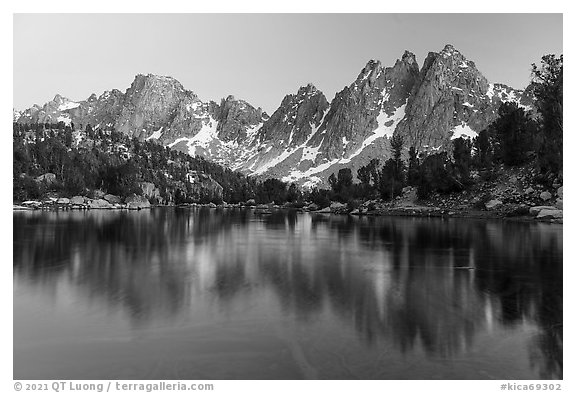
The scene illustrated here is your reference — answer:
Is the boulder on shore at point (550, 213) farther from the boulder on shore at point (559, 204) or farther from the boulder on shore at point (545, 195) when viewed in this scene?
the boulder on shore at point (545, 195)

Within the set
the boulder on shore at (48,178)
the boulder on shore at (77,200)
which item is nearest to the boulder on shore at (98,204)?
the boulder on shore at (77,200)

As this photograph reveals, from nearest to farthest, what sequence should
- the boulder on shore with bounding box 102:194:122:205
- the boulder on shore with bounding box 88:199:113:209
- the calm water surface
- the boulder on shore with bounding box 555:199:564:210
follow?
1. the calm water surface
2. the boulder on shore with bounding box 555:199:564:210
3. the boulder on shore with bounding box 88:199:113:209
4. the boulder on shore with bounding box 102:194:122:205

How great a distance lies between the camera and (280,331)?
970 centimetres

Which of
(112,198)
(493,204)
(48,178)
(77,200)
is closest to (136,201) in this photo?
(112,198)

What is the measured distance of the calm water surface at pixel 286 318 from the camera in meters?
7.93

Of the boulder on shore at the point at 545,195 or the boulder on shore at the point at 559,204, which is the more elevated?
the boulder on shore at the point at 545,195

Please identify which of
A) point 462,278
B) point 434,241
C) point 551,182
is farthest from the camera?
point 551,182

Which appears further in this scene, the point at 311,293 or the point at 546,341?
the point at 311,293

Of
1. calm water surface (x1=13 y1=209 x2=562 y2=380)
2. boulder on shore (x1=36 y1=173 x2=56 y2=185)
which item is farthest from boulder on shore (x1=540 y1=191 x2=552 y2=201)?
boulder on shore (x1=36 y1=173 x2=56 y2=185)

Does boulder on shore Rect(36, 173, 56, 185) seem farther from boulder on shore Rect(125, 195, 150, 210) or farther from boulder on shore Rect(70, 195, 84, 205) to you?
boulder on shore Rect(125, 195, 150, 210)

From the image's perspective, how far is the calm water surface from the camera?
7930 millimetres

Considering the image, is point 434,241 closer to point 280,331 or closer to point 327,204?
point 280,331
